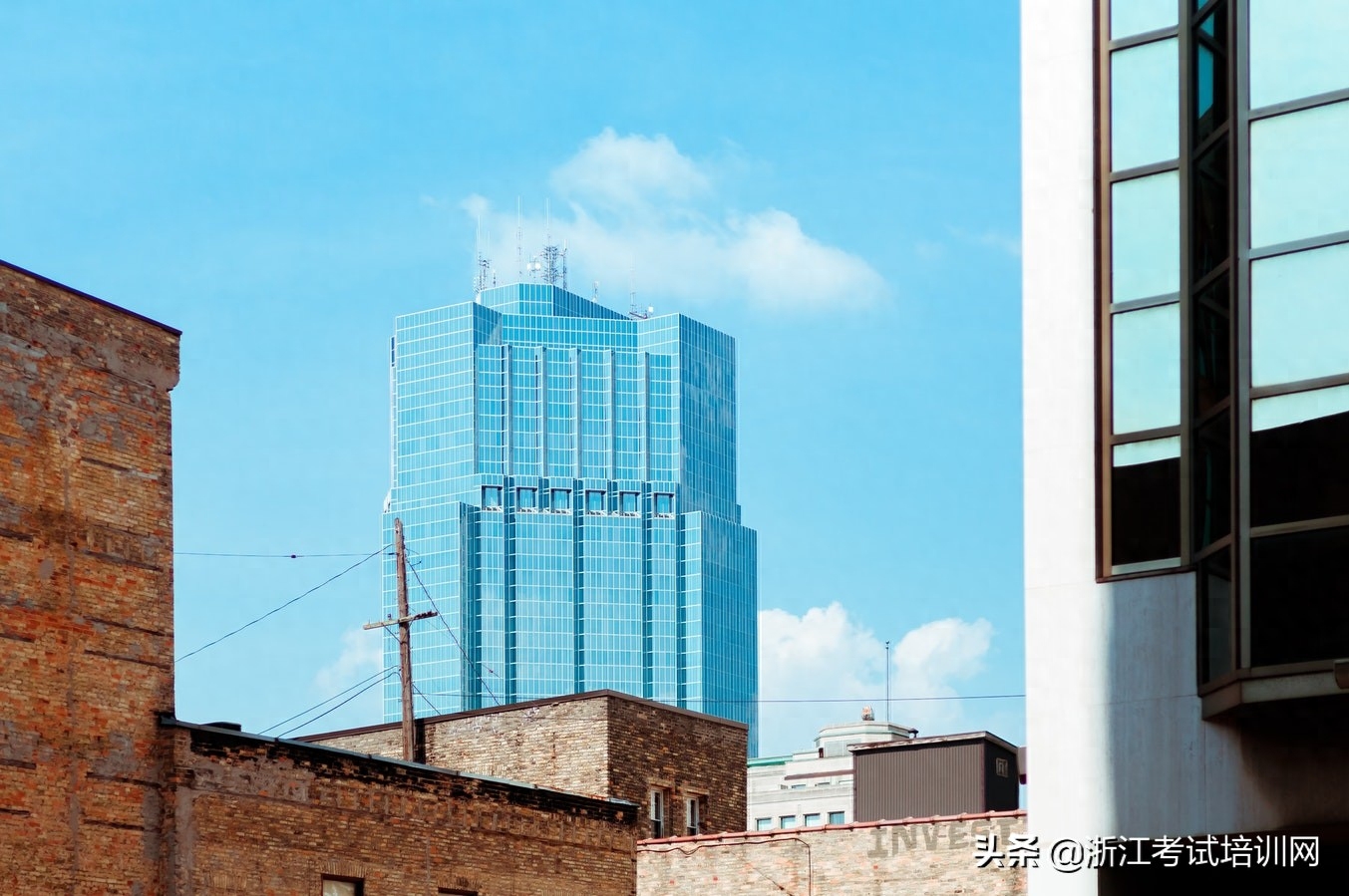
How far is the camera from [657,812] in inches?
1785

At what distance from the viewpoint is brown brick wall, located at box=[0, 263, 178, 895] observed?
26.3m

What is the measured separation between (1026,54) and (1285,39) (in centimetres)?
302

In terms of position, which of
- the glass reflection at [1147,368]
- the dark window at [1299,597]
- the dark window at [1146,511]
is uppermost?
the glass reflection at [1147,368]

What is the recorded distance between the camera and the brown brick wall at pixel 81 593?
Result: 1037 inches

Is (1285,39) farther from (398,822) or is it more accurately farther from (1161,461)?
(398,822)

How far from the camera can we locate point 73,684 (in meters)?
27.0

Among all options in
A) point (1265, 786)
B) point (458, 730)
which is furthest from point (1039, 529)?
point (458, 730)

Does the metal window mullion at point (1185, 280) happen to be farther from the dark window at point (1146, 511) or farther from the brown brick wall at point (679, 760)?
the brown brick wall at point (679, 760)

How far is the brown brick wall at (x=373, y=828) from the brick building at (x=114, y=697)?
33mm

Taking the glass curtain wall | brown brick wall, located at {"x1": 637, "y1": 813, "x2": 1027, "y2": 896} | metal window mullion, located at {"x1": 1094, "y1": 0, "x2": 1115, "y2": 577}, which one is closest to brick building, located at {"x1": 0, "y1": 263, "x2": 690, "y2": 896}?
brown brick wall, located at {"x1": 637, "y1": 813, "x2": 1027, "y2": 896}

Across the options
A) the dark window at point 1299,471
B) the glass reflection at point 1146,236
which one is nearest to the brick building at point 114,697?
the glass reflection at point 1146,236

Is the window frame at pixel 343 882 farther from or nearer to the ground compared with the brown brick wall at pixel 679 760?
nearer to the ground

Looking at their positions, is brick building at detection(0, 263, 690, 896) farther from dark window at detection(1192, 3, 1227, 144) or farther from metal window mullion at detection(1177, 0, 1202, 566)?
dark window at detection(1192, 3, 1227, 144)

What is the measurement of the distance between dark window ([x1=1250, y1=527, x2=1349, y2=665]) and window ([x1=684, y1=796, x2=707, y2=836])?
92.8 ft
